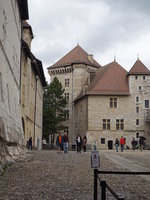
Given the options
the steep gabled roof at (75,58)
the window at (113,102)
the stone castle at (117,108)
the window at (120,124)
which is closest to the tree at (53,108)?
the steep gabled roof at (75,58)

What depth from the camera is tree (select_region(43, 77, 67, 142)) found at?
60.3 meters

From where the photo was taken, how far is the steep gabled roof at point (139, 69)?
53.1m

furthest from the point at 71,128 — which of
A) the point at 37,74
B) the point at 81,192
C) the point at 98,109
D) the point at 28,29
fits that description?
the point at 81,192

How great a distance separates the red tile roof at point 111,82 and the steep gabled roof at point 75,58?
6502 millimetres

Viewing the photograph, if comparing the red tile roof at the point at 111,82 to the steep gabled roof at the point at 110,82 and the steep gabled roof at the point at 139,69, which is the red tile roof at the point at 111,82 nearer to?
the steep gabled roof at the point at 110,82

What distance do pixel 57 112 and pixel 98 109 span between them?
13077mm

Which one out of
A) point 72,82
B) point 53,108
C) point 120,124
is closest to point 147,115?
point 120,124

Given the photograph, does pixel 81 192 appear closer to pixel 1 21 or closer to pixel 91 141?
pixel 1 21

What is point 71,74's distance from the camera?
64.4m

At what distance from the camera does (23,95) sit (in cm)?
2853

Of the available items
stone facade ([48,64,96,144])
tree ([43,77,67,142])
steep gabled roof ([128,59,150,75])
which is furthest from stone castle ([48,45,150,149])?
stone facade ([48,64,96,144])

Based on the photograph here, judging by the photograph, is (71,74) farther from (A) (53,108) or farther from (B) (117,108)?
(B) (117,108)

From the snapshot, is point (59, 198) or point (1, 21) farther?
point (1, 21)

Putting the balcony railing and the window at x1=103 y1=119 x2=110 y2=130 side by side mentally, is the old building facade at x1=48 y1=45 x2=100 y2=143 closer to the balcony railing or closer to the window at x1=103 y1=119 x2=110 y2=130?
the window at x1=103 y1=119 x2=110 y2=130
